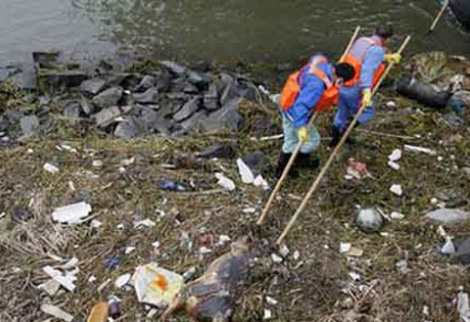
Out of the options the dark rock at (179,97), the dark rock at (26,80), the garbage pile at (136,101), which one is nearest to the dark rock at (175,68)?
the garbage pile at (136,101)

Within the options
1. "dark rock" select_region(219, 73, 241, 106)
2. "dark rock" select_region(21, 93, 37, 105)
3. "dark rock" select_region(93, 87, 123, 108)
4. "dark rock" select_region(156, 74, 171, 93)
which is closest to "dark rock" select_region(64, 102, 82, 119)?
"dark rock" select_region(93, 87, 123, 108)

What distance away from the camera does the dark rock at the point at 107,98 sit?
28.5 feet

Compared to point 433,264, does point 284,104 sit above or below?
above

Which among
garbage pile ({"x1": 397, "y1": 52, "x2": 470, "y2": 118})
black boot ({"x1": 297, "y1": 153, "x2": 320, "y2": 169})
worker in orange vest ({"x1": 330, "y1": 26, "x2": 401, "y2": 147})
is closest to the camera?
worker in orange vest ({"x1": 330, "y1": 26, "x2": 401, "y2": 147})

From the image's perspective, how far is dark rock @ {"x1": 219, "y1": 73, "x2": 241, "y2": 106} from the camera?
8.57 m

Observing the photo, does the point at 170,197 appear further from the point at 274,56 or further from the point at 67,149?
the point at 274,56

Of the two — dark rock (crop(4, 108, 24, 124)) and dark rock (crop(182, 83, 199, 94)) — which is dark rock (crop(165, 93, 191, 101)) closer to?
dark rock (crop(182, 83, 199, 94))

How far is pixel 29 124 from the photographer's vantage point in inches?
324

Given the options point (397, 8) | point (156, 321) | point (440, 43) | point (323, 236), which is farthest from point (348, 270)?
point (397, 8)

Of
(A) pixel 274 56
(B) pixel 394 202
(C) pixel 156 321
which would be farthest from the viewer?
(A) pixel 274 56

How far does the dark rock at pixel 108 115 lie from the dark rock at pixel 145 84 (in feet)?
1.82

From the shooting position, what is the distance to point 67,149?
23.7 ft

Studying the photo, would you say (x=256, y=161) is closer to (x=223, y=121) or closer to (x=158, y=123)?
(x=223, y=121)

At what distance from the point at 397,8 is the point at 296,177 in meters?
6.26
